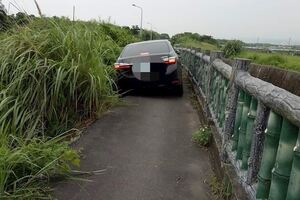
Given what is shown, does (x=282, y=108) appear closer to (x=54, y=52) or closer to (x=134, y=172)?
(x=134, y=172)

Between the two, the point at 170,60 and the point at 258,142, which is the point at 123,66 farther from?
the point at 258,142

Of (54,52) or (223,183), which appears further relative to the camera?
(54,52)

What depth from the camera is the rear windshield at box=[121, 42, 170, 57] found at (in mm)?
8055

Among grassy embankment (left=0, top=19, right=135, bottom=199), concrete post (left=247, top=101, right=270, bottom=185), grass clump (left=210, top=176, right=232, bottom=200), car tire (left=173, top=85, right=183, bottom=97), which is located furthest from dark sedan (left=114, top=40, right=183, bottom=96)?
concrete post (left=247, top=101, right=270, bottom=185)

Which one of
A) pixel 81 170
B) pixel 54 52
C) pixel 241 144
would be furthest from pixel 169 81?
pixel 241 144

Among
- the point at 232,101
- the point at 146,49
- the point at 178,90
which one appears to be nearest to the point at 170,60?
the point at 146,49

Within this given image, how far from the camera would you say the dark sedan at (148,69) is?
7836 mm

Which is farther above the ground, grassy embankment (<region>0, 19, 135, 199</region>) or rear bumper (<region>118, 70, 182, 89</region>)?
grassy embankment (<region>0, 19, 135, 199</region>)

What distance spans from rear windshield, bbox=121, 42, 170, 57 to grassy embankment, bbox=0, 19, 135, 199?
179 cm

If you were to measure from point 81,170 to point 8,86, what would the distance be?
1.78 m

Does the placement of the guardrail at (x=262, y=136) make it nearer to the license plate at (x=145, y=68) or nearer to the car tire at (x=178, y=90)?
the license plate at (x=145, y=68)

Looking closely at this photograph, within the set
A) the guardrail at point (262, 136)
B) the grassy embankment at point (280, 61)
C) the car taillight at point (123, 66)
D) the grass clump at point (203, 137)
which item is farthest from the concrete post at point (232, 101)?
the grassy embankment at point (280, 61)

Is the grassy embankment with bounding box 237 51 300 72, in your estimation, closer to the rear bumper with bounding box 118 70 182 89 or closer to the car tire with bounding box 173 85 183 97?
the car tire with bounding box 173 85 183 97

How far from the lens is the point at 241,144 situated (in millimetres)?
2893
